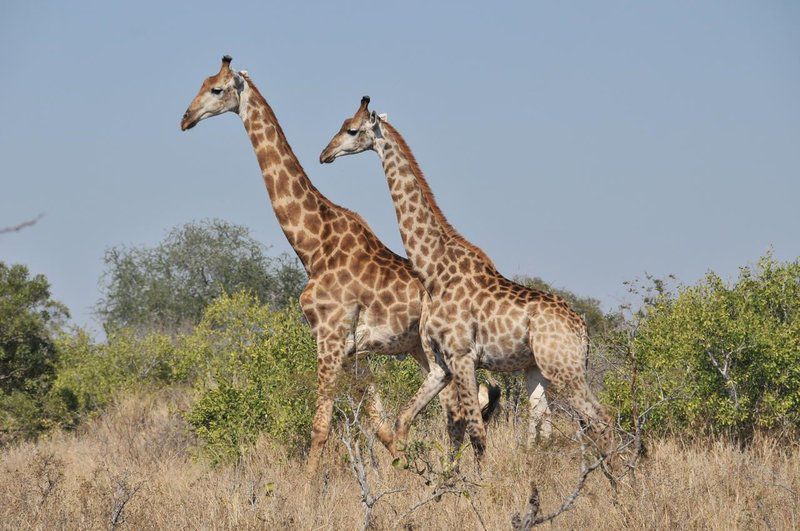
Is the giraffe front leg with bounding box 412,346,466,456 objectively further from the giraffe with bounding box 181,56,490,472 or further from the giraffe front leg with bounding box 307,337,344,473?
the giraffe front leg with bounding box 307,337,344,473

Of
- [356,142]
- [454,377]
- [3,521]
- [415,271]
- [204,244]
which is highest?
[204,244]

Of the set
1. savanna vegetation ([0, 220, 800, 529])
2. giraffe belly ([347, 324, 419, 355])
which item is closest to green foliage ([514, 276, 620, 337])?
savanna vegetation ([0, 220, 800, 529])

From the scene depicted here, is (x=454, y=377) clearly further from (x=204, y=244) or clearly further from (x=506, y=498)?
(x=204, y=244)

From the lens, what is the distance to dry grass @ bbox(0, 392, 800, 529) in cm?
729

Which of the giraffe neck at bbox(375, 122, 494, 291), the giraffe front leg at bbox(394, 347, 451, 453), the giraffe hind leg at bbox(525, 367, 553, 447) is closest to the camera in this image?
the giraffe hind leg at bbox(525, 367, 553, 447)

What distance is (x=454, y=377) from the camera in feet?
30.6

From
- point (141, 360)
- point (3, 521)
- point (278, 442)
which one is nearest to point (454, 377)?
point (278, 442)

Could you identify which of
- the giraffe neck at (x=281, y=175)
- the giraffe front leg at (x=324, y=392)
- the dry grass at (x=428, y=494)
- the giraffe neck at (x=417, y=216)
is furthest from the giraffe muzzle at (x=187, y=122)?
the dry grass at (x=428, y=494)

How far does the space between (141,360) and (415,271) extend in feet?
30.2

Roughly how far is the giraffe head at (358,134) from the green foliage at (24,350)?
6.47m

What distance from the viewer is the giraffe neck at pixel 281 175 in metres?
10.7

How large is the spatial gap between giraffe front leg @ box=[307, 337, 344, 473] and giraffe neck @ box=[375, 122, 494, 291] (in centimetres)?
106

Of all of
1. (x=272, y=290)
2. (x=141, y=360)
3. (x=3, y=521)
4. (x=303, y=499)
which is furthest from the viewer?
(x=272, y=290)

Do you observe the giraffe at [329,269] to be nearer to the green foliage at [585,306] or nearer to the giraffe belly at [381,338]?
the giraffe belly at [381,338]
